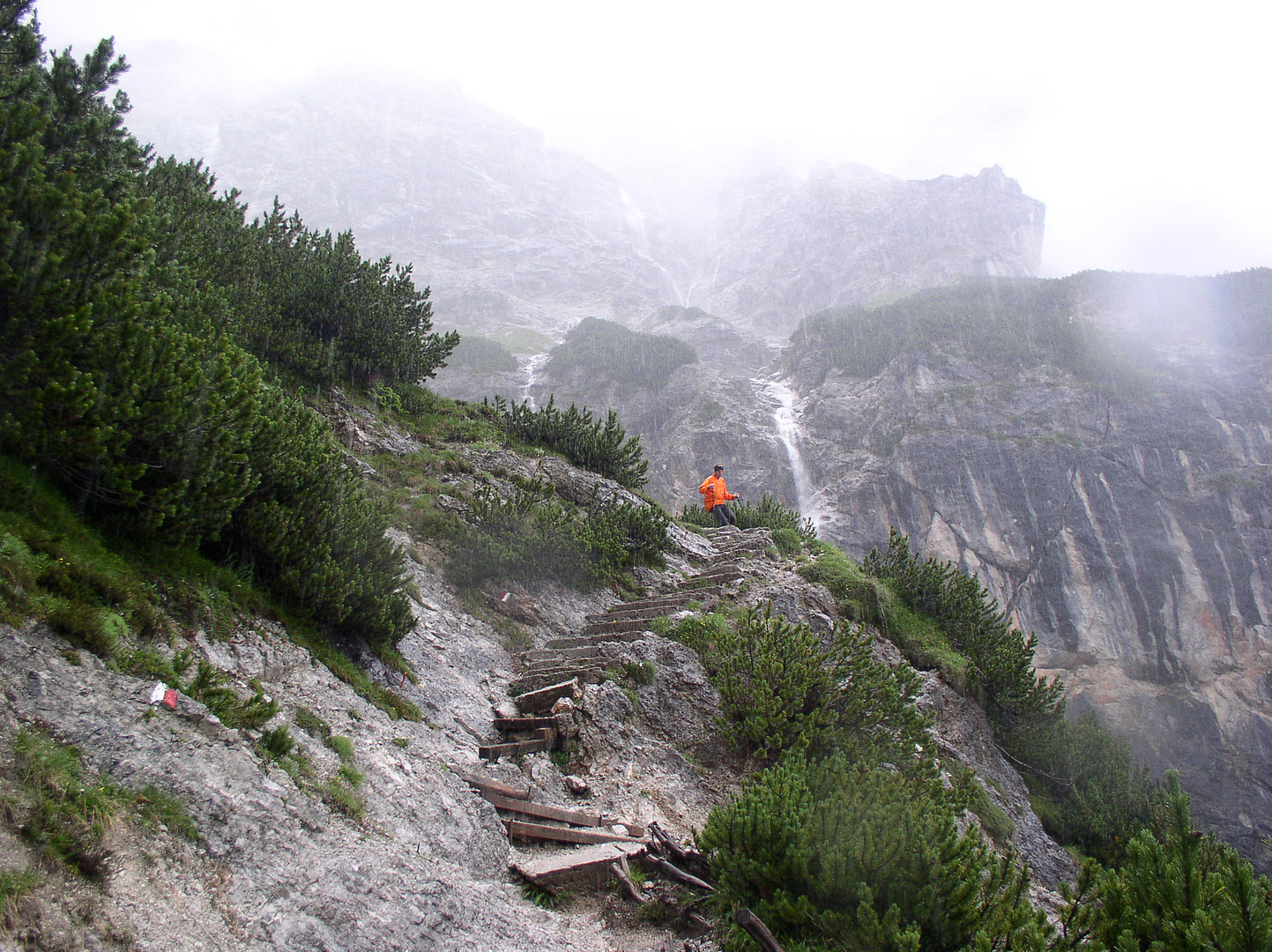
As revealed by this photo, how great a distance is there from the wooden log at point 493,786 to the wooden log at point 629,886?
1.09 m

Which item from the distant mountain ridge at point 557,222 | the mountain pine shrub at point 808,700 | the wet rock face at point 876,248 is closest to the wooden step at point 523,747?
the mountain pine shrub at point 808,700

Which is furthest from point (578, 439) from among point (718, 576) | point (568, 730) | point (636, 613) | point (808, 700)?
point (808, 700)

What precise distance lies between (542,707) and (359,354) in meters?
8.40

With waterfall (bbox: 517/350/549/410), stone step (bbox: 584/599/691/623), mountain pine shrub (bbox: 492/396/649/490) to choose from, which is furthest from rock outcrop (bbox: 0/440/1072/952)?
waterfall (bbox: 517/350/549/410)

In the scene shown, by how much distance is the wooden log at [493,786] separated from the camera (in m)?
5.46

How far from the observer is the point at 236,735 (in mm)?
3736

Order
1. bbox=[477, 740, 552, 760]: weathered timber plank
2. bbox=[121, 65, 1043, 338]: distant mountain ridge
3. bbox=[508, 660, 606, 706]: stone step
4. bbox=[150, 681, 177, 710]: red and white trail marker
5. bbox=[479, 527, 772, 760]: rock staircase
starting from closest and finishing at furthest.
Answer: bbox=[150, 681, 177, 710]: red and white trail marker → bbox=[477, 740, 552, 760]: weathered timber plank → bbox=[479, 527, 772, 760]: rock staircase → bbox=[508, 660, 606, 706]: stone step → bbox=[121, 65, 1043, 338]: distant mountain ridge

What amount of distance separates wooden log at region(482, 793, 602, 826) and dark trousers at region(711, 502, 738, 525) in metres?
11.2

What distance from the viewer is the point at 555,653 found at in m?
8.59

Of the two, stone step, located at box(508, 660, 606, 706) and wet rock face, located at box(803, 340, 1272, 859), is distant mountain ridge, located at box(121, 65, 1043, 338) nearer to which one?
wet rock face, located at box(803, 340, 1272, 859)

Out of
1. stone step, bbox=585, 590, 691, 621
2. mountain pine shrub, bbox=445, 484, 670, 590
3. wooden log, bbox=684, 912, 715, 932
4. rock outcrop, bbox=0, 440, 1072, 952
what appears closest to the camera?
rock outcrop, bbox=0, 440, 1072, 952

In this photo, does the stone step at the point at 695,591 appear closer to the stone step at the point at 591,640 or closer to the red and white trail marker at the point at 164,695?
the stone step at the point at 591,640

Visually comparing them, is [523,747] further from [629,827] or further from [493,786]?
[629,827]

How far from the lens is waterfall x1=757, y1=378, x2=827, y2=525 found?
44.3 meters
